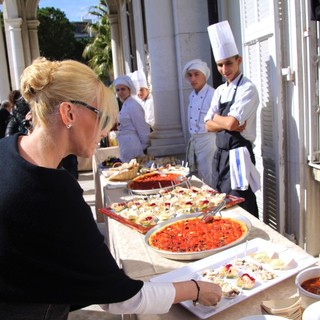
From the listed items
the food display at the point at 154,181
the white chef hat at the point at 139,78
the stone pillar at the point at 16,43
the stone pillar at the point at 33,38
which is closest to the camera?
the food display at the point at 154,181

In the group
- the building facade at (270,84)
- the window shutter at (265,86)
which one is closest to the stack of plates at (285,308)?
the building facade at (270,84)

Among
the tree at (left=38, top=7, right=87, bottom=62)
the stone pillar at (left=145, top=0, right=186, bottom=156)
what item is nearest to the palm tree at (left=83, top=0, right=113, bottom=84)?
the tree at (left=38, top=7, right=87, bottom=62)

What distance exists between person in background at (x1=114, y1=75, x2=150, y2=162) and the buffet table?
2.18 metres

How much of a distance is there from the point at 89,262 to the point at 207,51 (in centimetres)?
390

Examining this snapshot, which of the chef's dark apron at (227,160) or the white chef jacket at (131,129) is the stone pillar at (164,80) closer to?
the white chef jacket at (131,129)

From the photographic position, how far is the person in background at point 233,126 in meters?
2.77

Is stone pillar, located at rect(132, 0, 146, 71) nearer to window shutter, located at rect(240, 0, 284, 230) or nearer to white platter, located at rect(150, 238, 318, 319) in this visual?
window shutter, located at rect(240, 0, 284, 230)

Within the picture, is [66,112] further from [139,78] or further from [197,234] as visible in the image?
[139,78]

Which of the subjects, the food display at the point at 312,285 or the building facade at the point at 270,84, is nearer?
the food display at the point at 312,285

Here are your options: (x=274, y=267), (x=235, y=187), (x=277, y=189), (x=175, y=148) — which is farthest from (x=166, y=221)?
(x=175, y=148)

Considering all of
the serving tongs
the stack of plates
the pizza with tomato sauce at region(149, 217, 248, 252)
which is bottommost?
the pizza with tomato sauce at region(149, 217, 248, 252)

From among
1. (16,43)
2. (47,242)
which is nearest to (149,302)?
(47,242)

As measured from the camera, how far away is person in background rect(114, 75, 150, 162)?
13.8 feet

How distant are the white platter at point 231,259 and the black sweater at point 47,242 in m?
0.30
